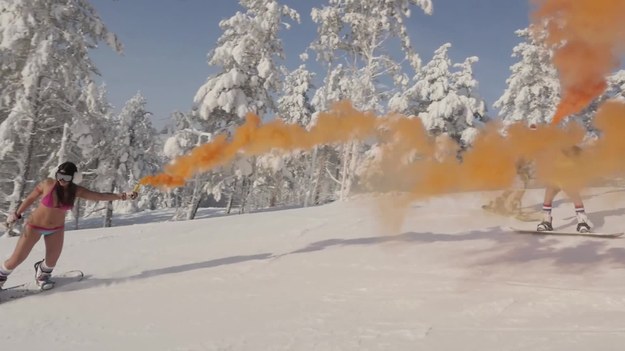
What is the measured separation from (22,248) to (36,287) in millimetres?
572

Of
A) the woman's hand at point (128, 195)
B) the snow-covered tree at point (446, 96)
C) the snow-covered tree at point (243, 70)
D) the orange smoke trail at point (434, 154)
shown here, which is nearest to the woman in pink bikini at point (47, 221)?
the woman's hand at point (128, 195)

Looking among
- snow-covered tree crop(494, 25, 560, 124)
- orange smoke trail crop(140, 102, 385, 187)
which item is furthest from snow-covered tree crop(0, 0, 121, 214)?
snow-covered tree crop(494, 25, 560, 124)

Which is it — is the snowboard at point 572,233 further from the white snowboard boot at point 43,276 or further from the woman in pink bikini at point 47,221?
the white snowboard boot at point 43,276

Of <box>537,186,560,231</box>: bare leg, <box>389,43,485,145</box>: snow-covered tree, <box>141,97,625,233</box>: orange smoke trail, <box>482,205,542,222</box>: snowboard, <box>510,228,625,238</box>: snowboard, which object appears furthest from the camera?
<box>389,43,485,145</box>: snow-covered tree

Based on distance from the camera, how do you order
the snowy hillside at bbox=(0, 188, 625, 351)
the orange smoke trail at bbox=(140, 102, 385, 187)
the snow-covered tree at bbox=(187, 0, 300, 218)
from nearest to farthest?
the snowy hillside at bbox=(0, 188, 625, 351) < the orange smoke trail at bbox=(140, 102, 385, 187) < the snow-covered tree at bbox=(187, 0, 300, 218)

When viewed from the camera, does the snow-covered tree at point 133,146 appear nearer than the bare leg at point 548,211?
No

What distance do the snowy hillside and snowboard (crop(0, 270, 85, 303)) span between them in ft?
0.58

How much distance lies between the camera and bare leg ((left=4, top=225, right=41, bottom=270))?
20.3ft

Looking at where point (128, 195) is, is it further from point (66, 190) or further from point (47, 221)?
point (47, 221)

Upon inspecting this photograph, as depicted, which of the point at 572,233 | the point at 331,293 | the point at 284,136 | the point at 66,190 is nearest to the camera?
the point at 331,293

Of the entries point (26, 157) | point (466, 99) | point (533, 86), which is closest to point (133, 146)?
point (26, 157)

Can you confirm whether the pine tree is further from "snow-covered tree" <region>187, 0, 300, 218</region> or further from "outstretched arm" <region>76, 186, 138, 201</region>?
"outstretched arm" <region>76, 186, 138, 201</region>

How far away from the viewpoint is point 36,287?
6.07 meters

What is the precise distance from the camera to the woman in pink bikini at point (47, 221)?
244 inches
